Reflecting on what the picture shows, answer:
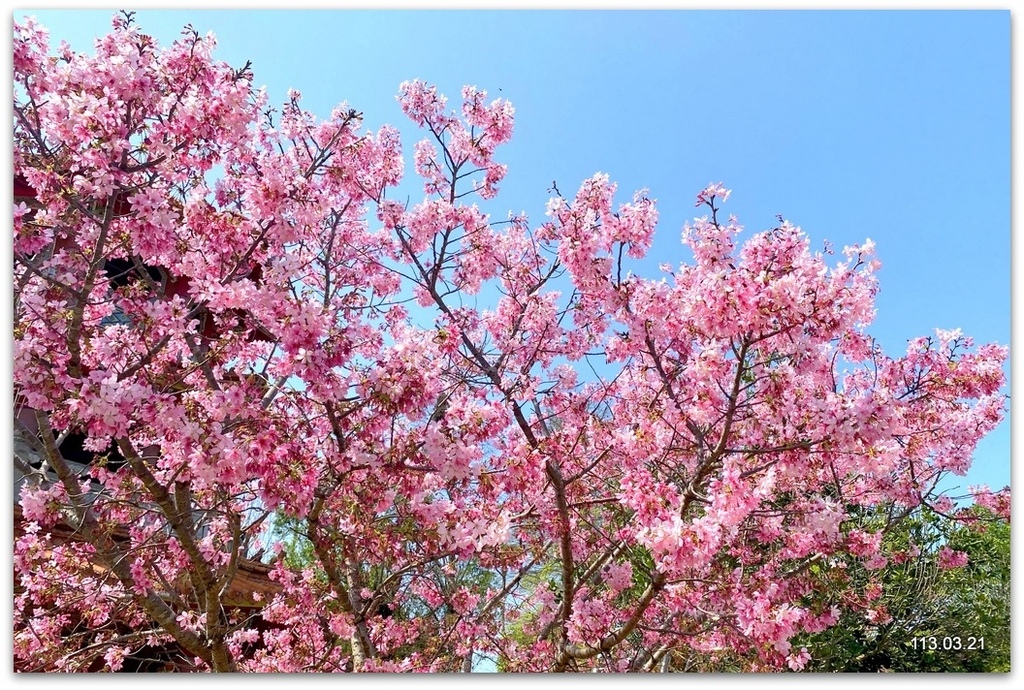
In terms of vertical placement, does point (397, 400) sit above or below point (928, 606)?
above

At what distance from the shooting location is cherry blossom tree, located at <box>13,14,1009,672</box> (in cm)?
215

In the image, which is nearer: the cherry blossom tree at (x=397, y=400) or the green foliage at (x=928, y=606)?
the cherry blossom tree at (x=397, y=400)

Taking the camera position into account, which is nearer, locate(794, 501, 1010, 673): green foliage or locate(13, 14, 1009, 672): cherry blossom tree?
locate(13, 14, 1009, 672): cherry blossom tree

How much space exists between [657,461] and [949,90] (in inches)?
77.6

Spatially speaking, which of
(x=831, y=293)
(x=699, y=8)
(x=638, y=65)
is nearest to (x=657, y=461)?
(x=831, y=293)

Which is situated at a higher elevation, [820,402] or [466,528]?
[820,402]

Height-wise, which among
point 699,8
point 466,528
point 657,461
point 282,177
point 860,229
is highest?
point 699,8

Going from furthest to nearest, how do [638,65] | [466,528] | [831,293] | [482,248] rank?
[482,248] < [638,65] < [466,528] < [831,293]

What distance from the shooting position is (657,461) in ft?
8.74

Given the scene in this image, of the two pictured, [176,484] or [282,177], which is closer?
[282,177]

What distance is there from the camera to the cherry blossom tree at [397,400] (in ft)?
7.05

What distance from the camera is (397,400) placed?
227 cm

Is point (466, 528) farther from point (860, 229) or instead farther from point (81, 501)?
point (860, 229)

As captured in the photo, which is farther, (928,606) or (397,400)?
(928,606)
